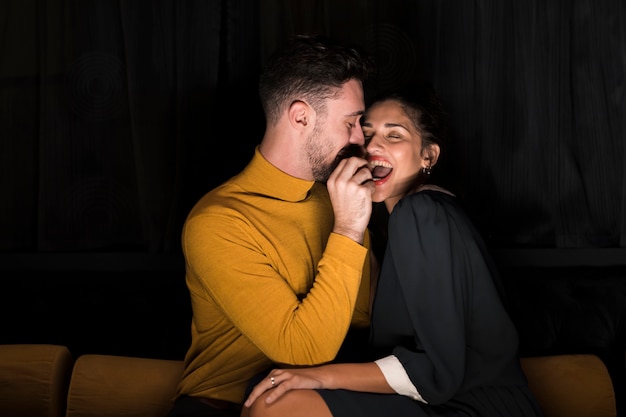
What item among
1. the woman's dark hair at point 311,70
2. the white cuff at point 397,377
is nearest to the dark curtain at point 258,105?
the woman's dark hair at point 311,70

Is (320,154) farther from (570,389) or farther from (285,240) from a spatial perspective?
(570,389)

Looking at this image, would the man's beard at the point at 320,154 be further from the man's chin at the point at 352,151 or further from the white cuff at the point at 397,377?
the white cuff at the point at 397,377

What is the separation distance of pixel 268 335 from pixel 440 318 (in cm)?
36

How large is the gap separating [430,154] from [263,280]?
597 mm

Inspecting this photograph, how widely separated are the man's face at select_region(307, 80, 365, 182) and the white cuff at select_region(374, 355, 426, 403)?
1.74 feet

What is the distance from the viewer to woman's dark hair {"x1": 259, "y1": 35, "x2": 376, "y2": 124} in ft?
5.83

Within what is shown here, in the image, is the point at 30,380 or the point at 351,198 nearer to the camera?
the point at 351,198

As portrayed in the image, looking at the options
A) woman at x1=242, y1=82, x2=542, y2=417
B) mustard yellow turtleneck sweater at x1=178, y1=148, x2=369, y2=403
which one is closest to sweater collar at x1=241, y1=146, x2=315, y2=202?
mustard yellow turtleneck sweater at x1=178, y1=148, x2=369, y2=403

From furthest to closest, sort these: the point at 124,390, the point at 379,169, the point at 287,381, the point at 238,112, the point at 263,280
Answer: the point at 238,112 → the point at 124,390 → the point at 379,169 → the point at 263,280 → the point at 287,381

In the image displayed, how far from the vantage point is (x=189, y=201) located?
236 centimetres

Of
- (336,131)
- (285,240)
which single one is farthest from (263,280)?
(336,131)

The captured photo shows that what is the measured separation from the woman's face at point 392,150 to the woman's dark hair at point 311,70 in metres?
0.14

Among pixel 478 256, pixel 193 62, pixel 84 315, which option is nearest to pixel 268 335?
pixel 478 256

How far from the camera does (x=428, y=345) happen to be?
1.51m
